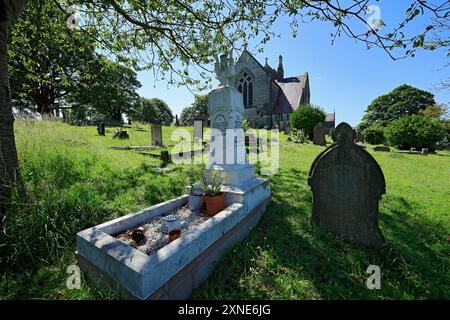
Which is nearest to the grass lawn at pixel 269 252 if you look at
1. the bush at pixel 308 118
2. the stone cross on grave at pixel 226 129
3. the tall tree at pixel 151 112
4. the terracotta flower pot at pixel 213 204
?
the terracotta flower pot at pixel 213 204

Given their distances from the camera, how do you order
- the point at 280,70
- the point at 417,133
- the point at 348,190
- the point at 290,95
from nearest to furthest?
the point at 348,190 < the point at 417,133 < the point at 290,95 < the point at 280,70

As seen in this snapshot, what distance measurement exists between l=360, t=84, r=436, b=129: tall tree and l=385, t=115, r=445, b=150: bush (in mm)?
22579

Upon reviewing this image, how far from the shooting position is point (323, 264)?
2.51 metres

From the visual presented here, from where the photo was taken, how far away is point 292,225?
11.2ft

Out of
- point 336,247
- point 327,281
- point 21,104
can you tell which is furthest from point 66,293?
point 21,104

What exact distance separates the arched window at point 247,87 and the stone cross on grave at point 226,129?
95.8 feet

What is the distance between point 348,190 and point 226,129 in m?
2.34

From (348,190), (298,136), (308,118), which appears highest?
(308,118)

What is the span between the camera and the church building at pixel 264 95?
3022 cm

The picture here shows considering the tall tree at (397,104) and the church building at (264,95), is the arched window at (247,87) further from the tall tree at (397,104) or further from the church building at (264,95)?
the tall tree at (397,104)

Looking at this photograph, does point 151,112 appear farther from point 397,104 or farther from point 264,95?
point 397,104

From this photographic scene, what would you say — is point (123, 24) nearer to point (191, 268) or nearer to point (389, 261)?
point (191, 268)

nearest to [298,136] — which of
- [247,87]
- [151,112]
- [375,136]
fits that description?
[375,136]

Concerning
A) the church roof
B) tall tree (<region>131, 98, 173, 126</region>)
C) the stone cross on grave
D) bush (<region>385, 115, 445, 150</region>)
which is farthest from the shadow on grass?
tall tree (<region>131, 98, 173, 126</region>)
